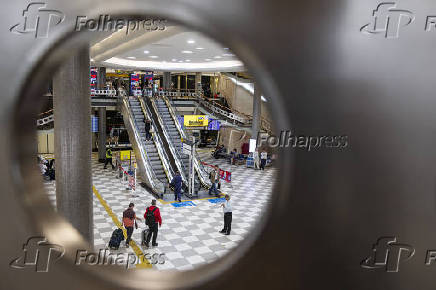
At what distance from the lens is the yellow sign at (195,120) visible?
79.5ft

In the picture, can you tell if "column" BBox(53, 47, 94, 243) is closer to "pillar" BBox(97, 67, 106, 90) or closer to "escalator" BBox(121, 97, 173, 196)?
"escalator" BBox(121, 97, 173, 196)

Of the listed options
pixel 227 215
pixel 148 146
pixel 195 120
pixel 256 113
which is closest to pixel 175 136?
pixel 148 146

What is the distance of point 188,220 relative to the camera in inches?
448

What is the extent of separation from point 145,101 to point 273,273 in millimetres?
19418

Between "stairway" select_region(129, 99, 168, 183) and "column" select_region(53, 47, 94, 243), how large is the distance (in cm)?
1017

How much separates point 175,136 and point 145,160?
9.48 feet

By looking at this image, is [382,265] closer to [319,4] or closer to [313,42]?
[313,42]

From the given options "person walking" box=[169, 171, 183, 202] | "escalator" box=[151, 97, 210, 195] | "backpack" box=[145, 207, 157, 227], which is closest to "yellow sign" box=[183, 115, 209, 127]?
"escalator" box=[151, 97, 210, 195]

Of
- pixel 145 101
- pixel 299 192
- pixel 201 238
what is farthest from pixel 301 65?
pixel 145 101

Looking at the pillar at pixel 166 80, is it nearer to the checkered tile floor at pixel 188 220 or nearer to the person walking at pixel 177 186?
the checkered tile floor at pixel 188 220

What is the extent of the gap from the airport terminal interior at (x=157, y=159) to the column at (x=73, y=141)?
0.05ft

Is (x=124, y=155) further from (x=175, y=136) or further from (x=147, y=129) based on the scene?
(x=175, y=136)

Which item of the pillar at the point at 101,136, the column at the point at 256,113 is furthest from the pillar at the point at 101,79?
the column at the point at 256,113

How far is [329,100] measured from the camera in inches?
75.3
